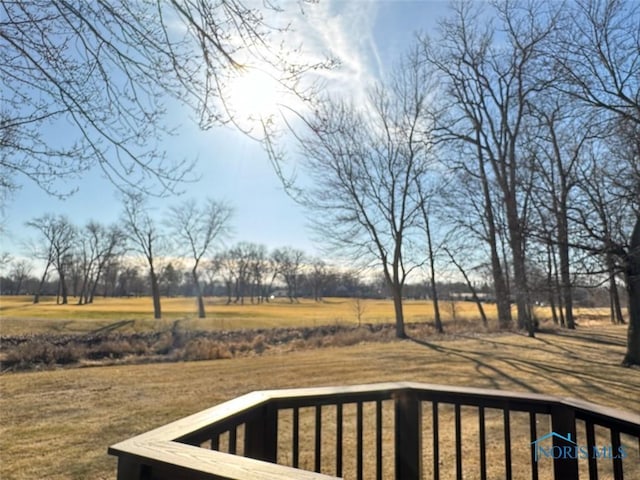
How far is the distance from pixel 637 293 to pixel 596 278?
0.69 metres

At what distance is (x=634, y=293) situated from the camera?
7.31 meters

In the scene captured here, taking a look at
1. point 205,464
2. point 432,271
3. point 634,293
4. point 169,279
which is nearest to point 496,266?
point 432,271

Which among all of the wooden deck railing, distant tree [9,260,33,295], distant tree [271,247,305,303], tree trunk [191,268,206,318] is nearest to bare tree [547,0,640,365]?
the wooden deck railing

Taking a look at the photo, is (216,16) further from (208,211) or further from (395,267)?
(208,211)

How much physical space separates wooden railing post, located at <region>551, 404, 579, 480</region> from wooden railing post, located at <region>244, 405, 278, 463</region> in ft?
4.34

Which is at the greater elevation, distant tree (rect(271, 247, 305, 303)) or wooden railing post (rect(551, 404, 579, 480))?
distant tree (rect(271, 247, 305, 303))

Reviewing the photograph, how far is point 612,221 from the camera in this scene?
7320mm

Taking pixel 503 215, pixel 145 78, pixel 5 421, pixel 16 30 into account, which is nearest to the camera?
pixel 16 30

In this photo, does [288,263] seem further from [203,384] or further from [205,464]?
[205,464]

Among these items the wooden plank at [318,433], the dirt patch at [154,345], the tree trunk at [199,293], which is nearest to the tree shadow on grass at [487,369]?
the dirt patch at [154,345]

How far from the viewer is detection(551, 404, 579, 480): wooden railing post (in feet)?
5.68

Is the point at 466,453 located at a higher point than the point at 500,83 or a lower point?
lower

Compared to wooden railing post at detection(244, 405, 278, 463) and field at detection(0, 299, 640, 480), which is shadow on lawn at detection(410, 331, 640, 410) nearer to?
field at detection(0, 299, 640, 480)

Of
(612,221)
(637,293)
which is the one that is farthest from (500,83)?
(637,293)
